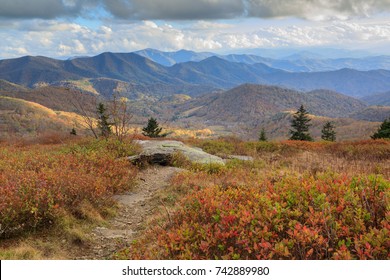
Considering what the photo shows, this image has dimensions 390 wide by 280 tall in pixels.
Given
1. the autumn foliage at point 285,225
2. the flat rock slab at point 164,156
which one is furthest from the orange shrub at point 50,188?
the autumn foliage at point 285,225

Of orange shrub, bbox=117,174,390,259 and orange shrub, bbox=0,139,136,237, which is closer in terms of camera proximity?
orange shrub, bbox=117,174,390,259

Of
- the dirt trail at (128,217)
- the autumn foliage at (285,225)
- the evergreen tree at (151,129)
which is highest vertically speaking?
the autumn foliage at (285,225)

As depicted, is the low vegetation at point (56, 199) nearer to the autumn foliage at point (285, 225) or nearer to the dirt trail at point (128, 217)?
the dirt trail at point (128, 217)

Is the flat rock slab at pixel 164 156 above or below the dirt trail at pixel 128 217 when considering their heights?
above

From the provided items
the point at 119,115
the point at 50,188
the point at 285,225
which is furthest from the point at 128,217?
the point at 119,115

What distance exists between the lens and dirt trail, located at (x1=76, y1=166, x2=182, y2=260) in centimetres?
780

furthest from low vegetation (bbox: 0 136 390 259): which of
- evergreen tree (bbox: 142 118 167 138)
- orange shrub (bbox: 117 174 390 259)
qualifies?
evergreen tree (bbox: 142 118 167 138)

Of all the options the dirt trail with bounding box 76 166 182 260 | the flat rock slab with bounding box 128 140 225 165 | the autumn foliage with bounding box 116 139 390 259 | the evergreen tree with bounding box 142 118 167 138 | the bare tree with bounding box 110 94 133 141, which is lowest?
the evergreen tree with bounding box 142 118 167 138

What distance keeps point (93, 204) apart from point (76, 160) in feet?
14.6

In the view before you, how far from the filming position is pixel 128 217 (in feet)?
33.2

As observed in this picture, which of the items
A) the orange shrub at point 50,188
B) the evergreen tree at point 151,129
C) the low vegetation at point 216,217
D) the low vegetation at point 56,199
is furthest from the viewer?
the evergreen tree at point 151,129

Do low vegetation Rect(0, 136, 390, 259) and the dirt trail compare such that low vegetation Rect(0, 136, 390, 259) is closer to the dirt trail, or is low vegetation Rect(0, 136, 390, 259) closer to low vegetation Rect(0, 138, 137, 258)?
low vegetation Rect(0, 138, 137, 258)

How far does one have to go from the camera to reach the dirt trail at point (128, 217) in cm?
780
